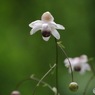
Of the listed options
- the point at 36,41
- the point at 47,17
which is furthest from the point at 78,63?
the point at 36,41

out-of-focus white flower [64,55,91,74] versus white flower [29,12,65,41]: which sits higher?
white flower [29,12,65,41]

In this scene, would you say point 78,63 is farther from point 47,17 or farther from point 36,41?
point 36,41

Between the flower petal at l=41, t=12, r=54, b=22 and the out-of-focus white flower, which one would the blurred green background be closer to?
the out-of-focus white flower

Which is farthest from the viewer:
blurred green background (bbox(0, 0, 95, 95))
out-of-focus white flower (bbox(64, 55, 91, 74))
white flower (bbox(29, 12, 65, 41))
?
blurred green background (bbox(0, 0, 95, 95))

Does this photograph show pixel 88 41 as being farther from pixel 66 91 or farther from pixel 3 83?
pixel 3 83

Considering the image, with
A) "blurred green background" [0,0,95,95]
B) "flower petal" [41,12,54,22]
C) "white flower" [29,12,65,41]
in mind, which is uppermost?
"flower petal" [41,12,54,22]

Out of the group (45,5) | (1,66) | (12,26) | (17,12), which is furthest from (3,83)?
(45,5)

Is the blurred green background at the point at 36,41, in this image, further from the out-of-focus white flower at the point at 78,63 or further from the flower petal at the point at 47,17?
the flower petal at the point at 47,17

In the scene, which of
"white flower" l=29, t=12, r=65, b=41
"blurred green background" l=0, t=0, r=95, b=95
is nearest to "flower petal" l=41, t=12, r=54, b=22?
"white flower" l=29, t=12, r=65, b=41
